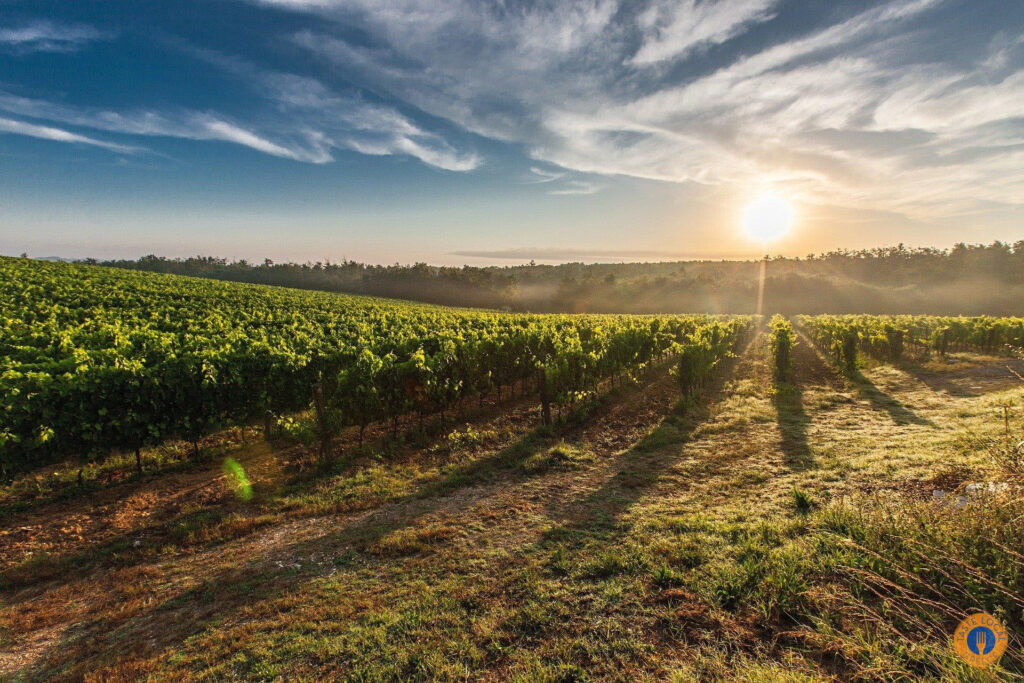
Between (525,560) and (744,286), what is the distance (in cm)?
9824

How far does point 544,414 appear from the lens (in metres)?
11.6

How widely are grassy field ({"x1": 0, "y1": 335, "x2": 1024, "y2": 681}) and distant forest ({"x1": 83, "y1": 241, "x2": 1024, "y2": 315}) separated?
69.9 m

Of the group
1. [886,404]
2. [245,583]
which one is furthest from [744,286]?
[245,583]

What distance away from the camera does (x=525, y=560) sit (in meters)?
5.48

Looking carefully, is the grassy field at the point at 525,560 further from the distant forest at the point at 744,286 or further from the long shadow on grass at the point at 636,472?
the distant forest at the point at 744,286

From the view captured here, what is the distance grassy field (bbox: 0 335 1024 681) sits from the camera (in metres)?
3.73

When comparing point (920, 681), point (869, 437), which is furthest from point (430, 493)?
point (869, 437)

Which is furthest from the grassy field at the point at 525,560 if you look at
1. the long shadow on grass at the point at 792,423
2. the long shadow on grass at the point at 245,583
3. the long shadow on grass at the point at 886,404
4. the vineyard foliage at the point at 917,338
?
the vineyard foliage at the point at 917,338

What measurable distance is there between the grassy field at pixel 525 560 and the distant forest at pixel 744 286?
69860mm

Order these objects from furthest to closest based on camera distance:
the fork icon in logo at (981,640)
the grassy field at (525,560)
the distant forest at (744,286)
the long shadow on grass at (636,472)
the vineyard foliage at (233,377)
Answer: the distant forest at (744,286) → the vineyard foliage at (233,377) → the long shadow on grass at (636,472) → the grassy field at (525,560) → the fork icon in logo at (981,640)

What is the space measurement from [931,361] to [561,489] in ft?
83.5

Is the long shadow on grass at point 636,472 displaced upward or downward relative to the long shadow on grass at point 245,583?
upward

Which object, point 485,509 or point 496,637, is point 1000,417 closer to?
point 485,509

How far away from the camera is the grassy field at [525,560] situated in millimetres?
3730
